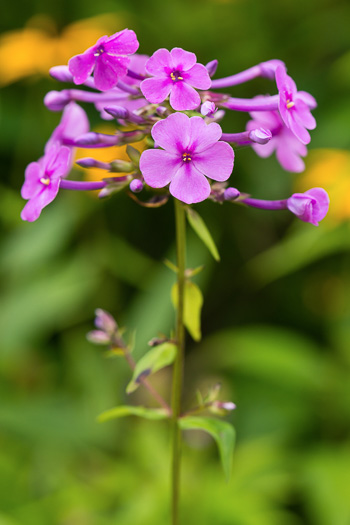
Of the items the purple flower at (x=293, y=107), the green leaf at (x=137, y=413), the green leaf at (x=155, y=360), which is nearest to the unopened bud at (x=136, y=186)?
the purple flower at (x=293, y=107)

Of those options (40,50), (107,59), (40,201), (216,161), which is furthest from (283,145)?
(40,50)

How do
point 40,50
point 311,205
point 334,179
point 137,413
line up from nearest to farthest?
point 311,205
point 137,413
point 334,179
point 40,50

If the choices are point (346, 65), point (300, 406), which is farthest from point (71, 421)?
point (346, 65)

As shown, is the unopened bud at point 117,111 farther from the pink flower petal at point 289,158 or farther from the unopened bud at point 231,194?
the pink flower petal at point 289,158

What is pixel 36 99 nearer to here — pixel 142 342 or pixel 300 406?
pixel 142 342

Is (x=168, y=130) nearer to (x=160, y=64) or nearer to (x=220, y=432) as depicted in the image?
(x=160, y=64)

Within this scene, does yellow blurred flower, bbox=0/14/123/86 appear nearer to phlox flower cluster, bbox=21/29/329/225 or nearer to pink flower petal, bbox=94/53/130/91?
phlox flower cluster, bbox=21/29/329/225
